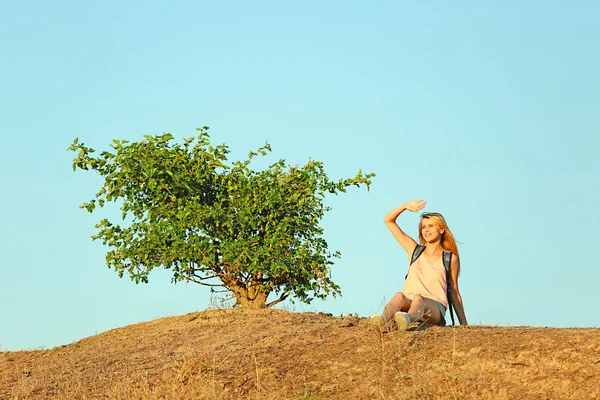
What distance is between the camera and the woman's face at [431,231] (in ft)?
43.4

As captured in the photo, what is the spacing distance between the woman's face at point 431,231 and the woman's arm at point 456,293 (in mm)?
423

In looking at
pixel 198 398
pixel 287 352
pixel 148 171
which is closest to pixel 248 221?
pixel 148 171

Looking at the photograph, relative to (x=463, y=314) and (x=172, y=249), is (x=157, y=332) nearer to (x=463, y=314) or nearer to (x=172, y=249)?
(x=172, y=249)

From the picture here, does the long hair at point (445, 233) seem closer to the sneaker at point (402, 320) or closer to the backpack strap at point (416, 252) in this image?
the backpack strap at point (416, 252)

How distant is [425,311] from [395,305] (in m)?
0.65

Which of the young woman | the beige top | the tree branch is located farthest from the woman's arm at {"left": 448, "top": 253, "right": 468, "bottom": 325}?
the tree branch

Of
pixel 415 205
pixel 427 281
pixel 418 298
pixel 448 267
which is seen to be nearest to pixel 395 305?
pixel 418 298

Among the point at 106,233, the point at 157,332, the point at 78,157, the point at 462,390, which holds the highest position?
the point at 78,157

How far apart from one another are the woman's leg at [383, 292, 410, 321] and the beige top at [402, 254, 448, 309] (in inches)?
16.6

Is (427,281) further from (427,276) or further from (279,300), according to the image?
(279,300)

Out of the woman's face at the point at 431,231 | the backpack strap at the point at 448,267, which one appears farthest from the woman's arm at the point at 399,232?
the backpack strap at the point at 448,267

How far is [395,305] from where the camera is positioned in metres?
12.1

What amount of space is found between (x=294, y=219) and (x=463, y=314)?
483 cm

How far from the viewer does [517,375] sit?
1022 cm
